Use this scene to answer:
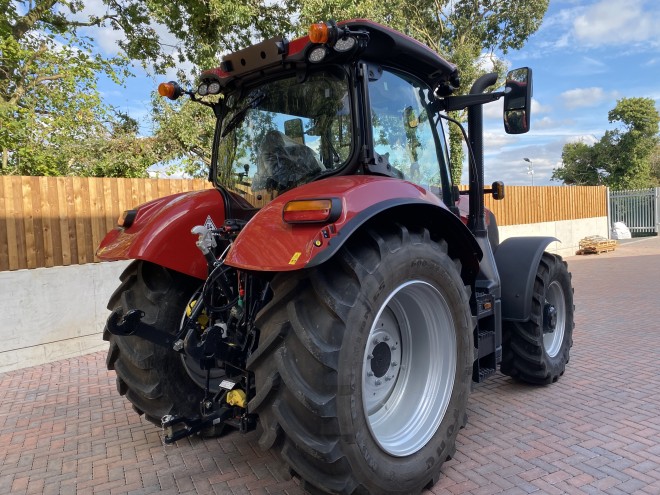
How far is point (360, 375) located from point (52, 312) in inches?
192

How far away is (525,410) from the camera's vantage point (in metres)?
3.71

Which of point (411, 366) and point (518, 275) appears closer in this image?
point (411, 366)

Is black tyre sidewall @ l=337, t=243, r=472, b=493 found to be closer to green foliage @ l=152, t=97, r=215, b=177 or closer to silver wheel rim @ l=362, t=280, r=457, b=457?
silver wheel rim @ l=362, t=280, r=457, b=457

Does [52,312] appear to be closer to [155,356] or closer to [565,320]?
[155,356]

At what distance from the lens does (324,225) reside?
2160mm

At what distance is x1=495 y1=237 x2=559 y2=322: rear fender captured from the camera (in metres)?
3.85

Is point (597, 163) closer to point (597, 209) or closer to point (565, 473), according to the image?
point (597, 209)

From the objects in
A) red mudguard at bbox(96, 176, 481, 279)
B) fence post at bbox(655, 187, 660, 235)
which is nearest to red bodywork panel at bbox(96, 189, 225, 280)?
red mudguard at bbox(96, 176, 481, 279)

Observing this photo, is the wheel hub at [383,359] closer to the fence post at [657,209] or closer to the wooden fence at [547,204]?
the wooden fence at [547,204]

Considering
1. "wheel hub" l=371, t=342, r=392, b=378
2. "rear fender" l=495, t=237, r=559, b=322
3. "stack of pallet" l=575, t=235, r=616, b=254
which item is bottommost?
"stack of pallet" l=575, t=235, r=616, b=254

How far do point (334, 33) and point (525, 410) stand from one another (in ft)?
9.95

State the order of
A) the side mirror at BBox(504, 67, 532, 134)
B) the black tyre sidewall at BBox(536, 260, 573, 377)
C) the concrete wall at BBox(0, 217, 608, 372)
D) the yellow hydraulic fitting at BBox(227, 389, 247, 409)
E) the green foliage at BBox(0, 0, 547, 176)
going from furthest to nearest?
the green foliage at BBox(0, 0, 547, 176), the concrete wall at BBox(0, 217, 608, 372), the black tyre sidewall at BBox(536, 260, 573, 377), the side mirror at BBox(504, 67, 532, 134), the yellow hydraulic fitting at BBox(227, 389, 247, 409)

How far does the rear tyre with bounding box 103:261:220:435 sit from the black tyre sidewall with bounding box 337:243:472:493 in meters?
1.40

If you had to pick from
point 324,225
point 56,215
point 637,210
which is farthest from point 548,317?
point 637,210
